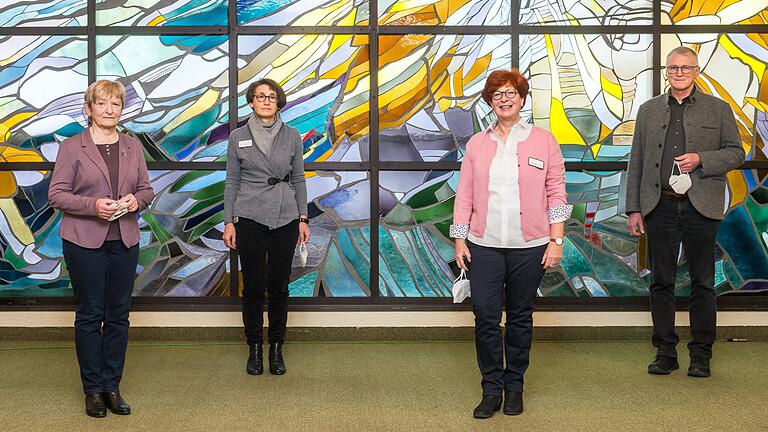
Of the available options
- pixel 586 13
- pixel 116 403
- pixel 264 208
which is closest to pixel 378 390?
pixel 264 208

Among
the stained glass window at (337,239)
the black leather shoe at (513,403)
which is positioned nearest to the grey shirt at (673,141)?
the black leather shoe at (513,403)

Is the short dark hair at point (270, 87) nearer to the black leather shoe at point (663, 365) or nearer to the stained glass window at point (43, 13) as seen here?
the stained glass window at point (43, 13)

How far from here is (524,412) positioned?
3.63 m

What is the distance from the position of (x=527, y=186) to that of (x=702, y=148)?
50.7 inches

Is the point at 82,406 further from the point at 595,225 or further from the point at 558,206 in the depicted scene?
the point at 595,225

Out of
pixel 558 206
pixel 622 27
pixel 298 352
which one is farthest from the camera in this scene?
pixel 622 27

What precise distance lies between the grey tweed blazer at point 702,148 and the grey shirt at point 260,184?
1.78m

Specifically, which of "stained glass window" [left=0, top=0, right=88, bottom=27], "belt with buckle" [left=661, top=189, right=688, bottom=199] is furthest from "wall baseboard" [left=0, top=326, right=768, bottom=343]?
"stained glass window" [left=0, top=0, right=88, bottom=27]

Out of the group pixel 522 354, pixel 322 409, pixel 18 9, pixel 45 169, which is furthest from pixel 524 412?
pixel 18 9

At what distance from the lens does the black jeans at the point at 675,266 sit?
4.31 m

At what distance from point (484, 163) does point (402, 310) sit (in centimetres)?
184

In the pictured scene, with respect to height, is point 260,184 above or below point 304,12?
below

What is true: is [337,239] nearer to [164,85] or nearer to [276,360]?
[276,360]

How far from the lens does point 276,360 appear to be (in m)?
4.39
